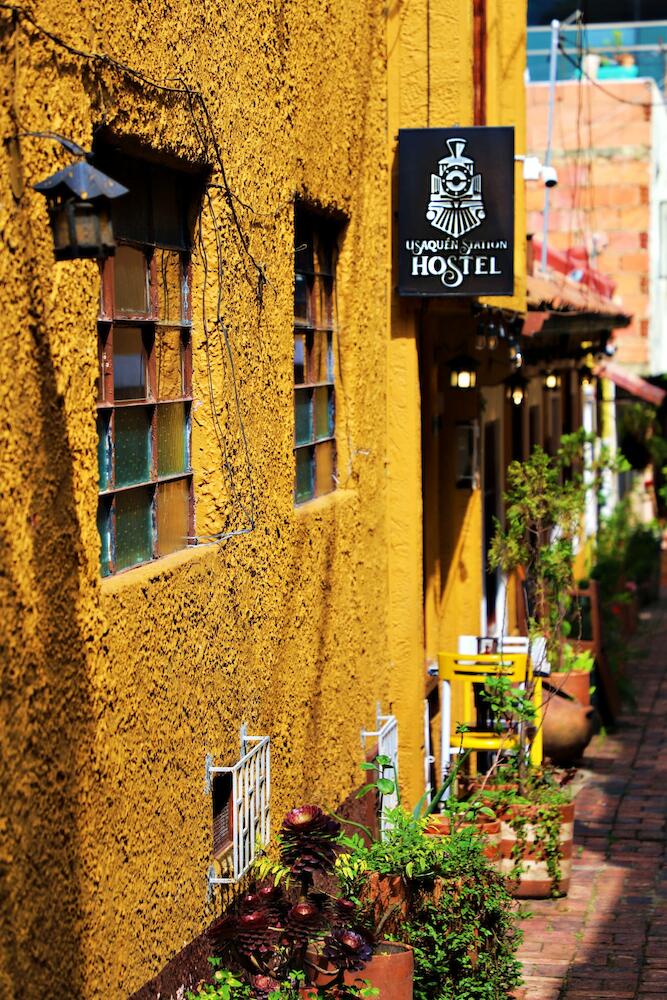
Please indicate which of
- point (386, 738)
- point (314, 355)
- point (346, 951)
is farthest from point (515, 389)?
point (346, 951)

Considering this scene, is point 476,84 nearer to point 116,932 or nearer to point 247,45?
point 247,45

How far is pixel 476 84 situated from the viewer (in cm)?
1119

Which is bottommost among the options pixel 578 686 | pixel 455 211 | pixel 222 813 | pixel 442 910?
pixel 578 686

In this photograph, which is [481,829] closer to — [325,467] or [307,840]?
[325,467]

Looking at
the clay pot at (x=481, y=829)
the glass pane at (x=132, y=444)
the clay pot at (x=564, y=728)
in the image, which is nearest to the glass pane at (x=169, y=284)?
the glass pane at (x=132, y=444)

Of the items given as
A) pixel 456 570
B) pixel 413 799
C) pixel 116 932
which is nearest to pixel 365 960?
pixel 116 932

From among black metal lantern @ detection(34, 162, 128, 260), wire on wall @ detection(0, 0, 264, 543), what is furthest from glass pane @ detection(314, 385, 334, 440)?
black metal lantern @ detection(34, 162, 128, 260)

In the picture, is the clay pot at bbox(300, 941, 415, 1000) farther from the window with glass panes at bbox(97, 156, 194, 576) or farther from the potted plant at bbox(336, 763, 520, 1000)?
the window with glass panes at bbox(97, 156, 194, 576)

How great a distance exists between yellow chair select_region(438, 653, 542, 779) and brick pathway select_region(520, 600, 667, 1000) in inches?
34.5

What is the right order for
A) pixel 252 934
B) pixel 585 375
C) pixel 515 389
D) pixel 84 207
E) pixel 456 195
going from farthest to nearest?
pixel 585 375, pixel 515 389, pixel 456 195, pixel 252 934, pixel 84 207

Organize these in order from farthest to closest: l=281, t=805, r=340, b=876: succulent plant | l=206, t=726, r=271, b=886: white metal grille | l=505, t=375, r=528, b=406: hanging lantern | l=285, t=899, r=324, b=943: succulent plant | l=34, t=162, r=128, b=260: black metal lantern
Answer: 1. l=505, t=375, r=528, b=406: hanging lantern
2. l=206, t=726, r=271, b=886: white metal grille
3. l=281, t=805, r=340, b=876: succulent plant
4. l=285, t=899, r=324, b=943: succulent plant
5. l=34, t=162, r=128, b=260: black metal lantern

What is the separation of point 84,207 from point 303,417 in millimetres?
3898

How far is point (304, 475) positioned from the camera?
25.8ft

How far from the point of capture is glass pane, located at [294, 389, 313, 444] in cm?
771
